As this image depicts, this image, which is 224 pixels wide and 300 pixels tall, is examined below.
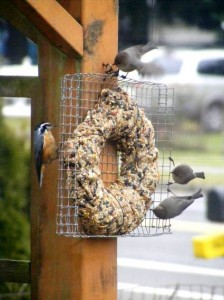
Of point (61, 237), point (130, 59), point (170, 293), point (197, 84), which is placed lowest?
point (170, 293)

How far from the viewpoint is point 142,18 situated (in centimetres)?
754

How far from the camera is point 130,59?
3.58 m

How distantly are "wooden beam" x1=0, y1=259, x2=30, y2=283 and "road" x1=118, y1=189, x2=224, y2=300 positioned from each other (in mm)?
3609

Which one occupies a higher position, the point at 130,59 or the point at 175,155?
the point at 130,59

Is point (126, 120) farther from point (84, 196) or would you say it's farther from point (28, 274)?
point (28, 274)

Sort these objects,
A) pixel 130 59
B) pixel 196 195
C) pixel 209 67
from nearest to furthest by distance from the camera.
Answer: pixel 130 59
pixel 196 195
pixel 209 67

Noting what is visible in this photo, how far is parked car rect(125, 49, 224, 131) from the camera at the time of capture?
673 inches

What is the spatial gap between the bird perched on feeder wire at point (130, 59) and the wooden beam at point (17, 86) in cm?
30

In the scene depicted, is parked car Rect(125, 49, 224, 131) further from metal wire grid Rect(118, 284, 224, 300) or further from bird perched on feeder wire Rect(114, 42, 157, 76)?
bird perched on feeder wire Rect(114, 42, 157, 76)

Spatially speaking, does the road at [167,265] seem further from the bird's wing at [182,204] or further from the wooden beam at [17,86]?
the wooden beam at [17,86]

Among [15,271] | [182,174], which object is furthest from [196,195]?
[15,271]

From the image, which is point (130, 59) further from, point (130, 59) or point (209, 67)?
point (209, 67)

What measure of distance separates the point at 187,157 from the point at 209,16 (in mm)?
9815

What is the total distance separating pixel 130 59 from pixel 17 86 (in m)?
0.41
